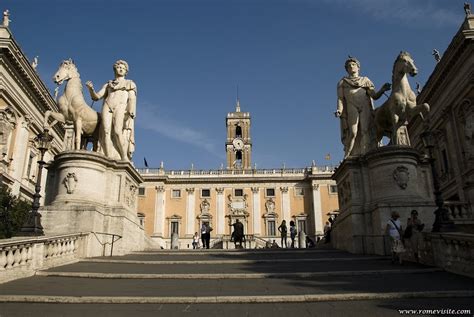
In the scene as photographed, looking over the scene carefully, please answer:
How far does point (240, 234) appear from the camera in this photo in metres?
20.4

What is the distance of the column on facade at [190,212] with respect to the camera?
5177 cm

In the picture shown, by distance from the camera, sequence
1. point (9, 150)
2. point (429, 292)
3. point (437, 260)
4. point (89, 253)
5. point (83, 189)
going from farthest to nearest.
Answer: point (9, 150)
point (83, 189)
point (89, 253)
point (437, 260)
point (429, 292)

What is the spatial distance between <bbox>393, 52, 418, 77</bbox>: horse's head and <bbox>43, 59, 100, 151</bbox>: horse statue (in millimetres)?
10798

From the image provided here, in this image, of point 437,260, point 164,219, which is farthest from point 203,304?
point 164,219

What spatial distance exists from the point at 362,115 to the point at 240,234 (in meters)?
10.0

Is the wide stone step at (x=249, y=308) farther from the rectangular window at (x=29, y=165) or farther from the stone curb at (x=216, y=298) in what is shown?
the rectangular window at (x=29, y=165)

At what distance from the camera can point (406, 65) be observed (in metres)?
12.6

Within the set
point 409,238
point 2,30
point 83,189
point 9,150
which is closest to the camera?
point 409,238

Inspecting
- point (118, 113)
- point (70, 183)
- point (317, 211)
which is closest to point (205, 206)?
point (317, 211)

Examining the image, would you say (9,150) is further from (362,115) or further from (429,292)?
(429,292)

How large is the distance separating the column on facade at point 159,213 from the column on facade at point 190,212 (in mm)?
3369

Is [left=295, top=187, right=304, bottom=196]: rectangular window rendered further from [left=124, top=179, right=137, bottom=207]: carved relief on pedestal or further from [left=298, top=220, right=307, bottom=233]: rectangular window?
[left=124, top=179, right=137, bottom=207]: carved relief on pedestal

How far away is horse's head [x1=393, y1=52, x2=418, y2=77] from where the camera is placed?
41.0 ft

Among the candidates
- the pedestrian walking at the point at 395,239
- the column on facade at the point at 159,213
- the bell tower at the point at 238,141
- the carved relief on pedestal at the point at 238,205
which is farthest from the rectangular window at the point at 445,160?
the bell tower at the point at 238,141
